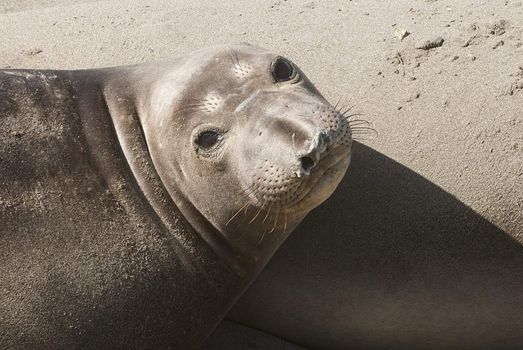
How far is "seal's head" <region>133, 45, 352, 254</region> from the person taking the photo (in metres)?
3.58

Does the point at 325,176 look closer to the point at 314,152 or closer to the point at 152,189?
the point at 314,152

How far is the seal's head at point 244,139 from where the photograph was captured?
11.7ft

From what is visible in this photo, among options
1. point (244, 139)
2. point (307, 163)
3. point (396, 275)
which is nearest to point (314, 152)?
point (307, 163)

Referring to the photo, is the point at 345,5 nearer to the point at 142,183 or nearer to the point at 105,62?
the point at 105,62

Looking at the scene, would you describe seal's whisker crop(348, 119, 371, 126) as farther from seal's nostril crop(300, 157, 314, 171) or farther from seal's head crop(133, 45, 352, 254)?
seal's nostril crop(300, 157, 314, 171)

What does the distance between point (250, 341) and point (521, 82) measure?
1599 mm

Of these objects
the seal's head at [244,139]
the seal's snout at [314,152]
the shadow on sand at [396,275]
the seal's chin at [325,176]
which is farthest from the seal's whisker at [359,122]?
the seal's snout at [314,152]

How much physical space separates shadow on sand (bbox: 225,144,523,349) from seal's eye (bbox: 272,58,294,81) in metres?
0.56

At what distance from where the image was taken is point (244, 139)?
147 inches

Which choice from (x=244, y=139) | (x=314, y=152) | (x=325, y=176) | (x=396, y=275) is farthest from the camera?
(x=396, y=275)

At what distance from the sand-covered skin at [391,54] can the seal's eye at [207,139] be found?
0.77 metres

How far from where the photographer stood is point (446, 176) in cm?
416

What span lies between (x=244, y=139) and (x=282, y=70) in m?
0.38

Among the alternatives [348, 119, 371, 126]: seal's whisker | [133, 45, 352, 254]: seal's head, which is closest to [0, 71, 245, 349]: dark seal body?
[133, 45, 352, 254]: seal's head
